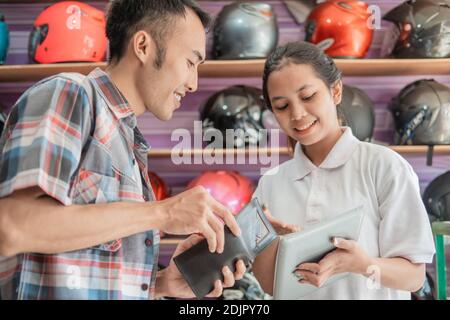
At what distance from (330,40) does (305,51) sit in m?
1.14

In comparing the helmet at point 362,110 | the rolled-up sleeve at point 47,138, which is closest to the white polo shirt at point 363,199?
the rolled-up sleeve at point 47,138

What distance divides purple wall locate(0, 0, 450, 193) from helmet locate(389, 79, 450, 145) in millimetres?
149

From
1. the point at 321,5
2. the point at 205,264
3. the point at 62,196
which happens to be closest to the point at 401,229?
the point at 205,264

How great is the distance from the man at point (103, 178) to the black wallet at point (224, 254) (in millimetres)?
21

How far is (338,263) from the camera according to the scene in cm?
106

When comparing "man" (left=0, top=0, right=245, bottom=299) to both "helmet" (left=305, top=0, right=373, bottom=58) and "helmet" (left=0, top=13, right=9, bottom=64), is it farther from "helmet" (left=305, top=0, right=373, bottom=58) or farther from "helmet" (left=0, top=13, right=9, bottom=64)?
"helmet" (left=0, top=13, right=9, bottom=64)

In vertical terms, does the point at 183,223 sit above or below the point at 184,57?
below

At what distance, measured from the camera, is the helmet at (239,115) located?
7.43 feet

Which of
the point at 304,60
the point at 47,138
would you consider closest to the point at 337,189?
the point at 304,60

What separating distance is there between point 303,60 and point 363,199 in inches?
12.8

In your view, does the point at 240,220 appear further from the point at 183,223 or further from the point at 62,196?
the point at 62,196

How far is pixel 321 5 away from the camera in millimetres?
2395

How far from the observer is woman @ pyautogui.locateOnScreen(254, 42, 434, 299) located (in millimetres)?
1106

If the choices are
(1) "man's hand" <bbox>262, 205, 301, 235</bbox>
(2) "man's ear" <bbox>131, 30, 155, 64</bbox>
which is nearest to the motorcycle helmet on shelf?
(1) "man's hand" <bbox>262, 205, 301, 235</bbox>
